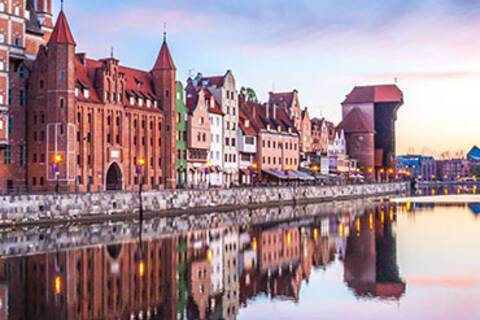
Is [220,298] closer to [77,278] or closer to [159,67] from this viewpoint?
[77,278]

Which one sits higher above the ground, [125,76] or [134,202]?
[125,76]

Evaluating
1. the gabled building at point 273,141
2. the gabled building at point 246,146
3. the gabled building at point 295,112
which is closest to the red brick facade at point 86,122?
the gabled building at point 246,146

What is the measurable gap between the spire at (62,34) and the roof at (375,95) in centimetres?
11359

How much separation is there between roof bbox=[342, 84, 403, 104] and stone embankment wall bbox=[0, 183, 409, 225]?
67.0 meters

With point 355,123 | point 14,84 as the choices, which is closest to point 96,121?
point 14,84

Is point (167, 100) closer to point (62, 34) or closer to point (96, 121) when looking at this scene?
point (96, 121)

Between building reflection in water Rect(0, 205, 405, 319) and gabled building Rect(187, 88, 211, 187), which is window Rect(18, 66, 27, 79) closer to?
gabled building Rect(187, 88, 211, 187)

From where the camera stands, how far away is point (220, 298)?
109 feet

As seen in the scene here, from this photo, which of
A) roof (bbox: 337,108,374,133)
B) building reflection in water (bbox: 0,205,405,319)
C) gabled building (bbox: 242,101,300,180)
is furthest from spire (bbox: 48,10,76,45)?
roof (bbox: 337,108,374,133)

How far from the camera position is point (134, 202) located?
70.9 metres

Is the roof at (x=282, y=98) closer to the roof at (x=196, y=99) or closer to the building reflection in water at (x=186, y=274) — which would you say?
the roof at (x=196, y=99)

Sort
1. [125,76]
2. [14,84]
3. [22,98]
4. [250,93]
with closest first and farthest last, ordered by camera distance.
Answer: [14,84], [22,98], [125,76], [250,93]

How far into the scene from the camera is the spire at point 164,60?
282 feet

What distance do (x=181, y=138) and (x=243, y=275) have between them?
51.6m
